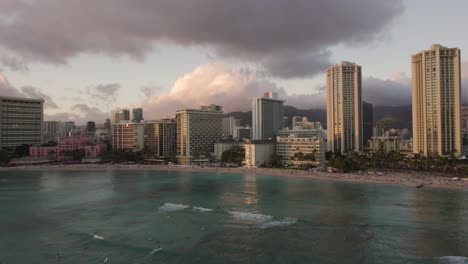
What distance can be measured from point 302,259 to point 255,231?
23.2 ft

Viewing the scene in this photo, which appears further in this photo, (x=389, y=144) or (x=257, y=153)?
(x=389, y=144)

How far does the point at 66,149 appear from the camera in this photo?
4528 inches

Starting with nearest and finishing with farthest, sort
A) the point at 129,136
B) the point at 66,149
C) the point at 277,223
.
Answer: the point at 277,223
the point at 66,149
the point at 129,136

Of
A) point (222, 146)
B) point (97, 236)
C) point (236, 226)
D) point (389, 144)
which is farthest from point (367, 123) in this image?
point (97, 236)

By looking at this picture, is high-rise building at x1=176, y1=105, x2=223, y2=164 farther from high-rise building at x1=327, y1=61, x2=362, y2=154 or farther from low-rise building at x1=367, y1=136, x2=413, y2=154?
low-rise building at x1=367, y1=136, x2=413, y2=154

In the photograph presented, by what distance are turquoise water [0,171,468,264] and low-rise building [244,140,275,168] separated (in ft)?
121

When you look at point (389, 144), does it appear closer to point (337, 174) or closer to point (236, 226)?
point (337, 174)

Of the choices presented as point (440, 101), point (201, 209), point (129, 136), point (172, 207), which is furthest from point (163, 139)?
point (201, 209)

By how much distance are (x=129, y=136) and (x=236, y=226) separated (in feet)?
358

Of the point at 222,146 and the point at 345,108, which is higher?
the point at 345,108

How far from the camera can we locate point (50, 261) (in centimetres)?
2383

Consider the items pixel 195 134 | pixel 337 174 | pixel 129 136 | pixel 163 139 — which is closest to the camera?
pixel 337 174

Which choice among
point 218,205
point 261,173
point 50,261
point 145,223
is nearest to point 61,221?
point 145,223

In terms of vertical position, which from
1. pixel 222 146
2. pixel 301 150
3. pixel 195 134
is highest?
pixel 195 134
